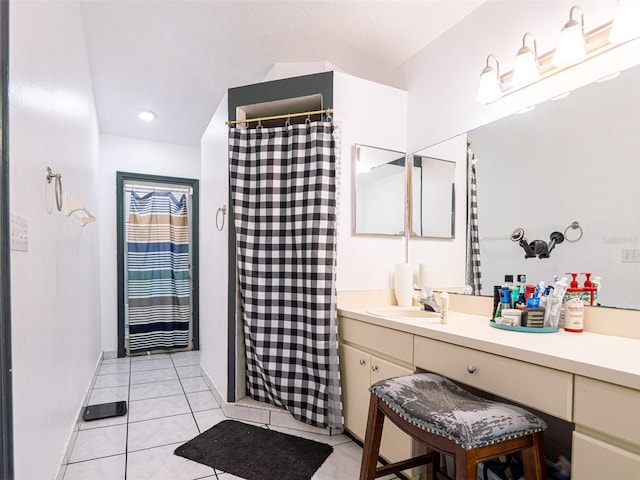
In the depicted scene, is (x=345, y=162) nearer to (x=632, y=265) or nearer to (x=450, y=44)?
(x=450, y=44)

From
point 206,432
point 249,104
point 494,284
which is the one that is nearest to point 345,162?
point 249,104

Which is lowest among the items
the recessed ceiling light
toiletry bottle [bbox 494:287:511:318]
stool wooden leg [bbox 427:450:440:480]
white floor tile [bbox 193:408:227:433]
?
white floor tile [bbox 193:408:227:433]

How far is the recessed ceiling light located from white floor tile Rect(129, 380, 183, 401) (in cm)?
253

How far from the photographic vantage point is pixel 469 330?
4.93 feet

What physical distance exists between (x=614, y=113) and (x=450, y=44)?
1.11 meters

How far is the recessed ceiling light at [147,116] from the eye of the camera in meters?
3.46

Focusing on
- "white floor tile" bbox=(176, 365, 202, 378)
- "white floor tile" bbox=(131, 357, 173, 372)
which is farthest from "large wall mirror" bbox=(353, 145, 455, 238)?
"white floor tile" bbox=(131, 357, 173, 372)

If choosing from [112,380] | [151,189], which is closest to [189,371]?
[112,380]

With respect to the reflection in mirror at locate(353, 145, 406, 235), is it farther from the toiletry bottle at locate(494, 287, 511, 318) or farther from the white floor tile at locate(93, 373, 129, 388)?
the white floor tile at locate(93, 373, 129, 388)

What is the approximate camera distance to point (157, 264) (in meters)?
4.22

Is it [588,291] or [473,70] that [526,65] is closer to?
[473,70]

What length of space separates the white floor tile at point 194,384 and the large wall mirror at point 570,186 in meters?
2.37

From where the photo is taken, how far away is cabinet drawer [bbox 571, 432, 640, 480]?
0.91m

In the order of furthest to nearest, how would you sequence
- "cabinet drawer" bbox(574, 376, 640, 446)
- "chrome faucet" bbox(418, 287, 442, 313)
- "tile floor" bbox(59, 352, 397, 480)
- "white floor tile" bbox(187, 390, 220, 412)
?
"white floor tile" bbox(187, 390, 220, 412)
"chrome faucet" bbox(418, 287, 442, 313)
"tile floor" bbox(59, 352, 397, 480)
"cabinet drawer" bbox(574, 376, 640, 446)
